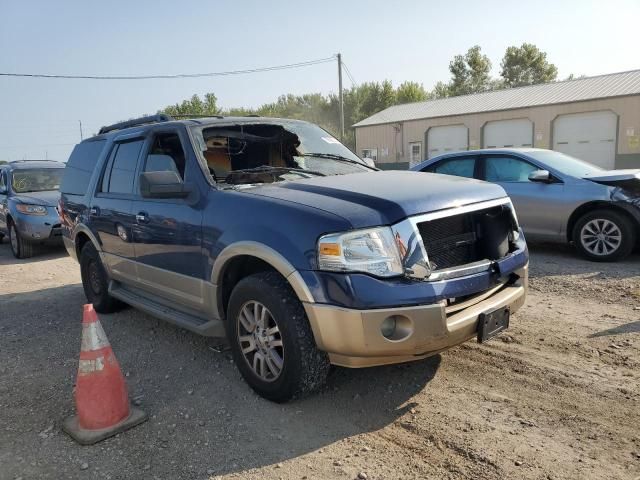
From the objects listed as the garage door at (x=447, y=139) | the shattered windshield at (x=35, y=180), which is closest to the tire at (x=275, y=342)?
the shattered windshield at (x=35, y=180)

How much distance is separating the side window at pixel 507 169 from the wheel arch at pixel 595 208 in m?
0.85

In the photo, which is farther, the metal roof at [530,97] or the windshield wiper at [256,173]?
the metal roof at [530,97]

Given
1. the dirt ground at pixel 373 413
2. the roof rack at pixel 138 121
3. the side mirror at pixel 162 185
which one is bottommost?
the dirt ground at pixel 373 413

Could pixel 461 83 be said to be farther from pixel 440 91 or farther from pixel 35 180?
pixel 35 180

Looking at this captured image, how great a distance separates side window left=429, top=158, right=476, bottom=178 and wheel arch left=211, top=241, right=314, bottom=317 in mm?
5417

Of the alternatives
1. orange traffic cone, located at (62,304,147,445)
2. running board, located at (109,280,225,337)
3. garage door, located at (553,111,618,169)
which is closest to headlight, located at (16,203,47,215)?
running board, located at (109,280,225,337)

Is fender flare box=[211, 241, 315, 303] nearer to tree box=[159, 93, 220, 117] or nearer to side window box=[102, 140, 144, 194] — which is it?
side window box=[102, 140, 144, 194]

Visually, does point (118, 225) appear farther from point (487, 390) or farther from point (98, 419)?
point (487, 390)

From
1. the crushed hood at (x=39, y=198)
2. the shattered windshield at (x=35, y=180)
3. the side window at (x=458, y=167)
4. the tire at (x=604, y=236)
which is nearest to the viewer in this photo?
the tire at (x=604, y=236)

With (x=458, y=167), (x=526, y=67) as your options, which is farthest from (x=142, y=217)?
(x=526, y=67)

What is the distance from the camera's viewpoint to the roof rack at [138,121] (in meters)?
4.97

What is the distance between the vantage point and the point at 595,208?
6945mm

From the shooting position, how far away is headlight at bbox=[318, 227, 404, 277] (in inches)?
114

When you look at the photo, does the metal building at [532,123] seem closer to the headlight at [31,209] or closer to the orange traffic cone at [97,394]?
the headlight at [31,209]
